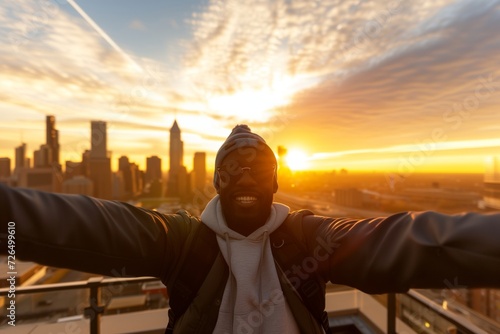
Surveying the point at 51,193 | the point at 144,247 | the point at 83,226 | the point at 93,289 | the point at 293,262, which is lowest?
the point at 93,289

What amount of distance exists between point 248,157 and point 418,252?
92 centimetres

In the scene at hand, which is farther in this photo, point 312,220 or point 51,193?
point 312,220

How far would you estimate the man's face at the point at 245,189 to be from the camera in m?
1.46

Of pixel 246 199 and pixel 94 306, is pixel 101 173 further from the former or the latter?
pixel 246 199

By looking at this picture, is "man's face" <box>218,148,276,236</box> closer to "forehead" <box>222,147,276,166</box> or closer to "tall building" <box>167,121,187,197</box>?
"forehead" <box>222,147,276,166</box>

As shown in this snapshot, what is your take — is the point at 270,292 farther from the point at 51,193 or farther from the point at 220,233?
the point at 51,193

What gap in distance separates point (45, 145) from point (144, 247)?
16.5 m

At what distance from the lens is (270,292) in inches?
50.2

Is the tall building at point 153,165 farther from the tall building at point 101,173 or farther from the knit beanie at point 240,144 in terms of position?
the knit beanie at point 240,144

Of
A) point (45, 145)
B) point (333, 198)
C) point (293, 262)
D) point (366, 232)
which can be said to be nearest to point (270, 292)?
point (293, 262)

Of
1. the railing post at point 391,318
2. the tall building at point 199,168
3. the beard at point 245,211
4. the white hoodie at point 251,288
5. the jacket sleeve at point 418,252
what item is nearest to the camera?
the jacket sleeve at point 418,252

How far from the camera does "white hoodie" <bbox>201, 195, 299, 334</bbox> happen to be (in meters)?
1.22

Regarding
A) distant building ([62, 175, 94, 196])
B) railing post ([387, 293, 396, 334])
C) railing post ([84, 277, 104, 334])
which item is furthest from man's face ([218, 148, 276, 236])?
distant building ([62, 175, 94, 196])

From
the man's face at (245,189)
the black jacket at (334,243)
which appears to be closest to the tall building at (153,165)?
the man's face at (245,189)
